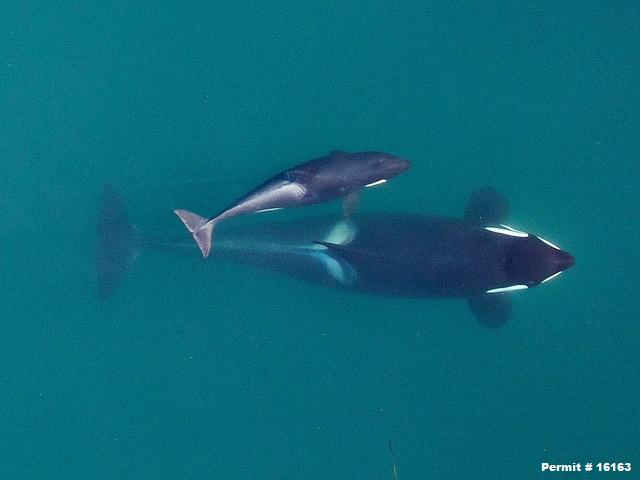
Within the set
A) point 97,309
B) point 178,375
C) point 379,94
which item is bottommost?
point 178,375

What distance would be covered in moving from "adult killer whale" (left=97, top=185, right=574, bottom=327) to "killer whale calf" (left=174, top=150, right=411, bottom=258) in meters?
0.57

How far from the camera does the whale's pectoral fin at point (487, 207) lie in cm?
569

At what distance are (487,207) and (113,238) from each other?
3763 millimetres

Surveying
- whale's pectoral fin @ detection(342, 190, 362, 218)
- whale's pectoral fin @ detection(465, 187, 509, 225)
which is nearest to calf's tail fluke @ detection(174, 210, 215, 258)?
whale's pectoral fin @ detection(342, 190, 362, 218)

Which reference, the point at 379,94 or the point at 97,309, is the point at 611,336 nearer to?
the point at 379,94

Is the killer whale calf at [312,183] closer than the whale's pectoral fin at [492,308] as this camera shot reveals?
Yes

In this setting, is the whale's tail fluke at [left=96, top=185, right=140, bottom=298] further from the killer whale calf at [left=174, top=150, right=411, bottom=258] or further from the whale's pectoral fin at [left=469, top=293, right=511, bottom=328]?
the whale's pectoral fin at [left=469, top=293, right=511, bottom=328]

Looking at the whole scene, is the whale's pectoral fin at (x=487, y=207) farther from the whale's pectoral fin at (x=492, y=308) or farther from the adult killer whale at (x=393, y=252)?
the whale's pectoral fin at (x=492, y=308)

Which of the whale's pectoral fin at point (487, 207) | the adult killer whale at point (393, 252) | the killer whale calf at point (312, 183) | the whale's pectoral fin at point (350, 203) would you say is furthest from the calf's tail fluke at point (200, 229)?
the whale's pectoral fin at point (487, 207)

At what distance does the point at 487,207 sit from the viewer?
225 inches

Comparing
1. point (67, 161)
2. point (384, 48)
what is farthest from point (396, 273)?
point (67, 161)

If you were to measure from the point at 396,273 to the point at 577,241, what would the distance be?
7.23ft

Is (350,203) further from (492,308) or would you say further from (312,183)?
(492,308)

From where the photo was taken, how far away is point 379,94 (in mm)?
5883
